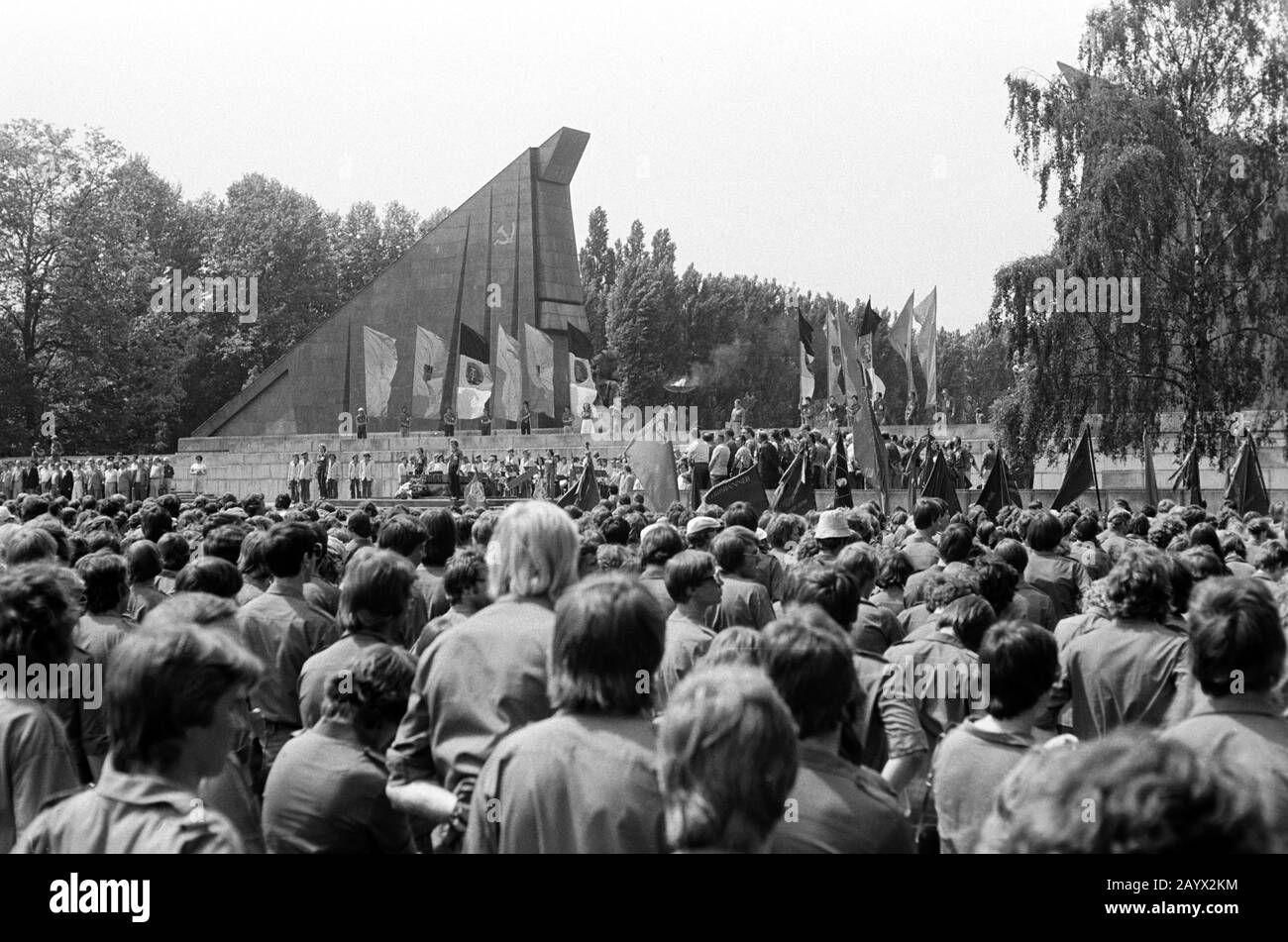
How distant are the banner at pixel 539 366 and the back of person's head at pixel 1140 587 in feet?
116

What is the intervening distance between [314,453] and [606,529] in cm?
3341

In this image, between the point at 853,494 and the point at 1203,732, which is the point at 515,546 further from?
the point at 853,494

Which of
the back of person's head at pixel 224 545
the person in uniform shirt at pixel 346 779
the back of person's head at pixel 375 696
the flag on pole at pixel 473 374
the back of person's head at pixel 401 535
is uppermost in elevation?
the flag on pole at pixel 473 374

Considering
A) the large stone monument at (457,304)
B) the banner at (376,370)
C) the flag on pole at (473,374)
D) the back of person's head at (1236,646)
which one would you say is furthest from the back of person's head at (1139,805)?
the large stone monument at (457,304)

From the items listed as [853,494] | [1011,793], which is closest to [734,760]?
[1011,793]

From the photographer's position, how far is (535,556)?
3.62 metres

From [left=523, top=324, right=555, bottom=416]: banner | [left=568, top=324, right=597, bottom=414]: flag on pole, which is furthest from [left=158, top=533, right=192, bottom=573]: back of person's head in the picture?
[left=523, top=324, right=555, bottom=416]: banner

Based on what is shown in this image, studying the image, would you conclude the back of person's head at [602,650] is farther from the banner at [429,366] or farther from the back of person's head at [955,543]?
the banner at [429,366]

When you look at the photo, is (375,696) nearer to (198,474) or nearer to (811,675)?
(811,675)

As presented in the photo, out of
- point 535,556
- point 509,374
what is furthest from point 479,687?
point 509,374

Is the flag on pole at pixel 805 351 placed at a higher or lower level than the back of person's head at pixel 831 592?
higher

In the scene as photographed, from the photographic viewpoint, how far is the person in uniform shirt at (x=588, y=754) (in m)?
2.74

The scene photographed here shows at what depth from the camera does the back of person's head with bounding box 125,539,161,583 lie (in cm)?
651
